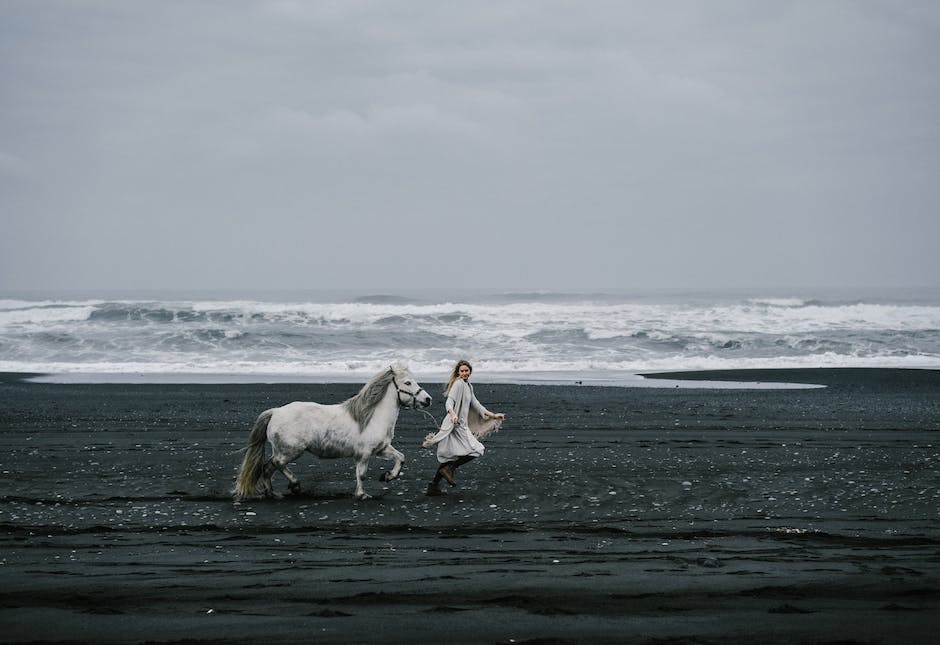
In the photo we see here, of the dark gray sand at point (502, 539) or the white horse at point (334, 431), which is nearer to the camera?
the dark gray sand at point (502, 539)

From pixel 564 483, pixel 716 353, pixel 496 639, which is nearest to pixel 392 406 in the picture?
pixel 564 483

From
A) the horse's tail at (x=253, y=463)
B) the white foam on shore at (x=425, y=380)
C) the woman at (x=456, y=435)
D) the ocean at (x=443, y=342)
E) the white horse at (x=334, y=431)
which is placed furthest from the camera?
the ocean at (x=443, y=342)

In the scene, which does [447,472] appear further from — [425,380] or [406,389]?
[425,380]

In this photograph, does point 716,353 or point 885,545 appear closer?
point 885,545

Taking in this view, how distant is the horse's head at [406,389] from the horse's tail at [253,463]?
4.35 feet

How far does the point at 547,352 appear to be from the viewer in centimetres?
3319

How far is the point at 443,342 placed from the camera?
119 ft

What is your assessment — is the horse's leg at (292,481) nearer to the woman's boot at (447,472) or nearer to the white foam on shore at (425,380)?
the woman's boot at (447,472)

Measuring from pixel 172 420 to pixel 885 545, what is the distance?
12151mm

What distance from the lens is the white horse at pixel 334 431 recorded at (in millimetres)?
9266

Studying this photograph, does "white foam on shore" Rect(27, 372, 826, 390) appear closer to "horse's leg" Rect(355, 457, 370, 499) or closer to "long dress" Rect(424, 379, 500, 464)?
"long dress" Rect(424, 379, 500, 464)

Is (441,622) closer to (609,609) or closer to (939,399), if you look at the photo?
(609,609)

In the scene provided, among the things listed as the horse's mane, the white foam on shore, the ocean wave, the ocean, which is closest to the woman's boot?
the horse's mane

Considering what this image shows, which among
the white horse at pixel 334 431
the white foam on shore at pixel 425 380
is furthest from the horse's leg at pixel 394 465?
the white foam on shore at pixel 425 380
